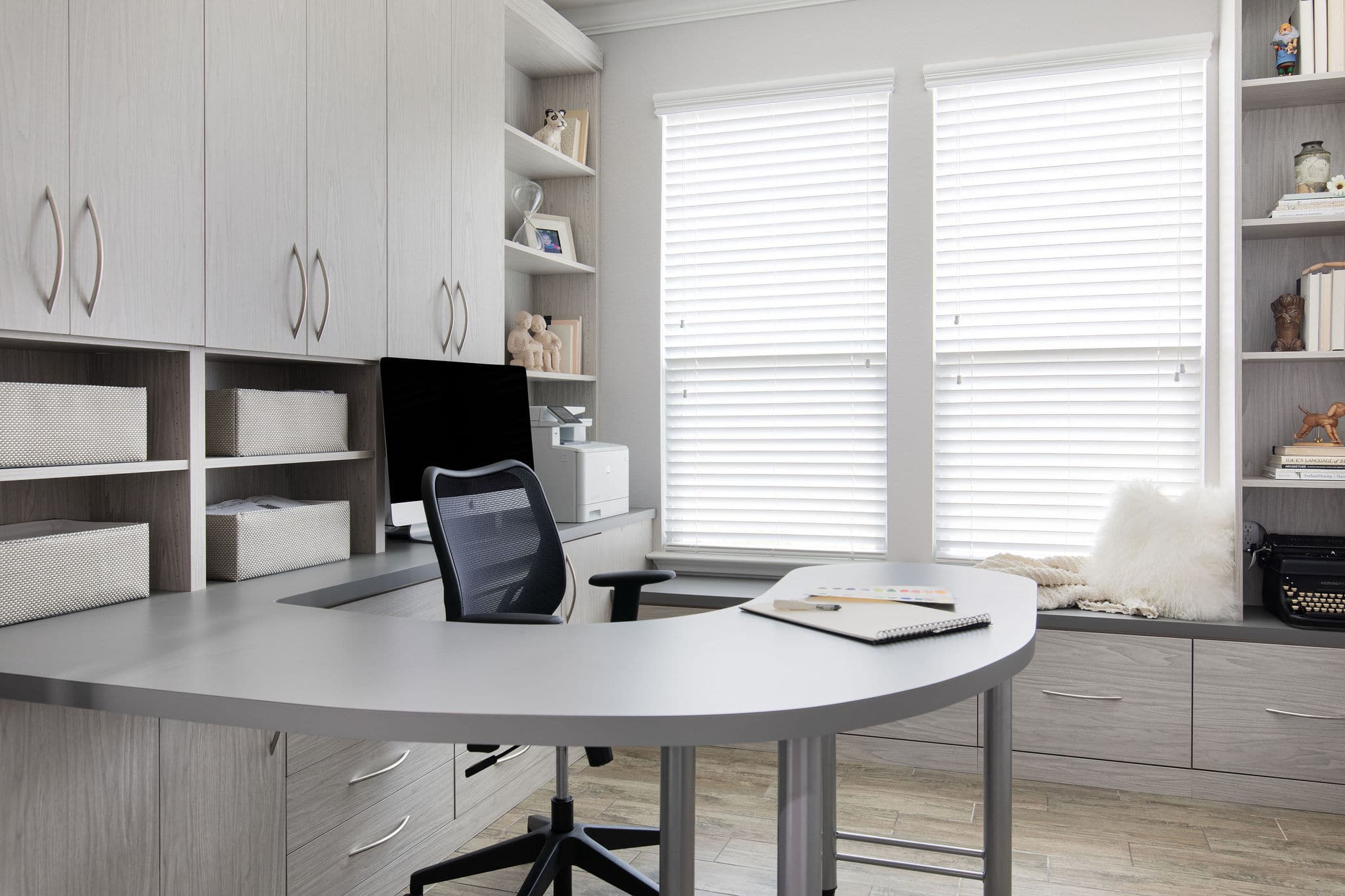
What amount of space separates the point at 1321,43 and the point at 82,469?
3.61 metres

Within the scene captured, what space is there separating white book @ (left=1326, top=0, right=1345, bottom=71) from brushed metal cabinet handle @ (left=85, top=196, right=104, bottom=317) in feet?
11.2

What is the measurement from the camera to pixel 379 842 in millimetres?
2227

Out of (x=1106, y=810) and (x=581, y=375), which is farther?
(x=581, y=375)

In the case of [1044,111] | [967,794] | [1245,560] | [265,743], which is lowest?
[967,794]

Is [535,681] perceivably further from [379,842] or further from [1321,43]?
[1321,43]

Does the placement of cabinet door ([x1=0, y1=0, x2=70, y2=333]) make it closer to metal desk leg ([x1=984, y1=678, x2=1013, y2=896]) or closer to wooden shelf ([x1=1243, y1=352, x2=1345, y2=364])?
metal desk leg ([x1=984, y1=678, x2=1013, y2=896])

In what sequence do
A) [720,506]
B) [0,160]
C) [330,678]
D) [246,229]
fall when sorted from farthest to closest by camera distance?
1. [720,506]
2. [246,229]
3. [0,160]
4. [330,678]

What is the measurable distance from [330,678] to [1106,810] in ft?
8.16

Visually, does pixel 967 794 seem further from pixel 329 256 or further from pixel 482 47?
pixel 482 47

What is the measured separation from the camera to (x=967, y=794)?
2.98 m

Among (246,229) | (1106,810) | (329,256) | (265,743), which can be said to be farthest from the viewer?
(1106,810)

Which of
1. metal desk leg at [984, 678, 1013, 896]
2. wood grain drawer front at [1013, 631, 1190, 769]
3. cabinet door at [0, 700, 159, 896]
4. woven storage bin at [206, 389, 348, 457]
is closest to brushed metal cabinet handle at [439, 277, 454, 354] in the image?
woven storage bin at [206, 389, 348, 457]

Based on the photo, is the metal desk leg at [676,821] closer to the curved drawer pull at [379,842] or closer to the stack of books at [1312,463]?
the curved drawer pull at [379,842]

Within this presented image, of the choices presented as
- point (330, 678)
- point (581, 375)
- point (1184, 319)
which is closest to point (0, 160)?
point (330, 678)
